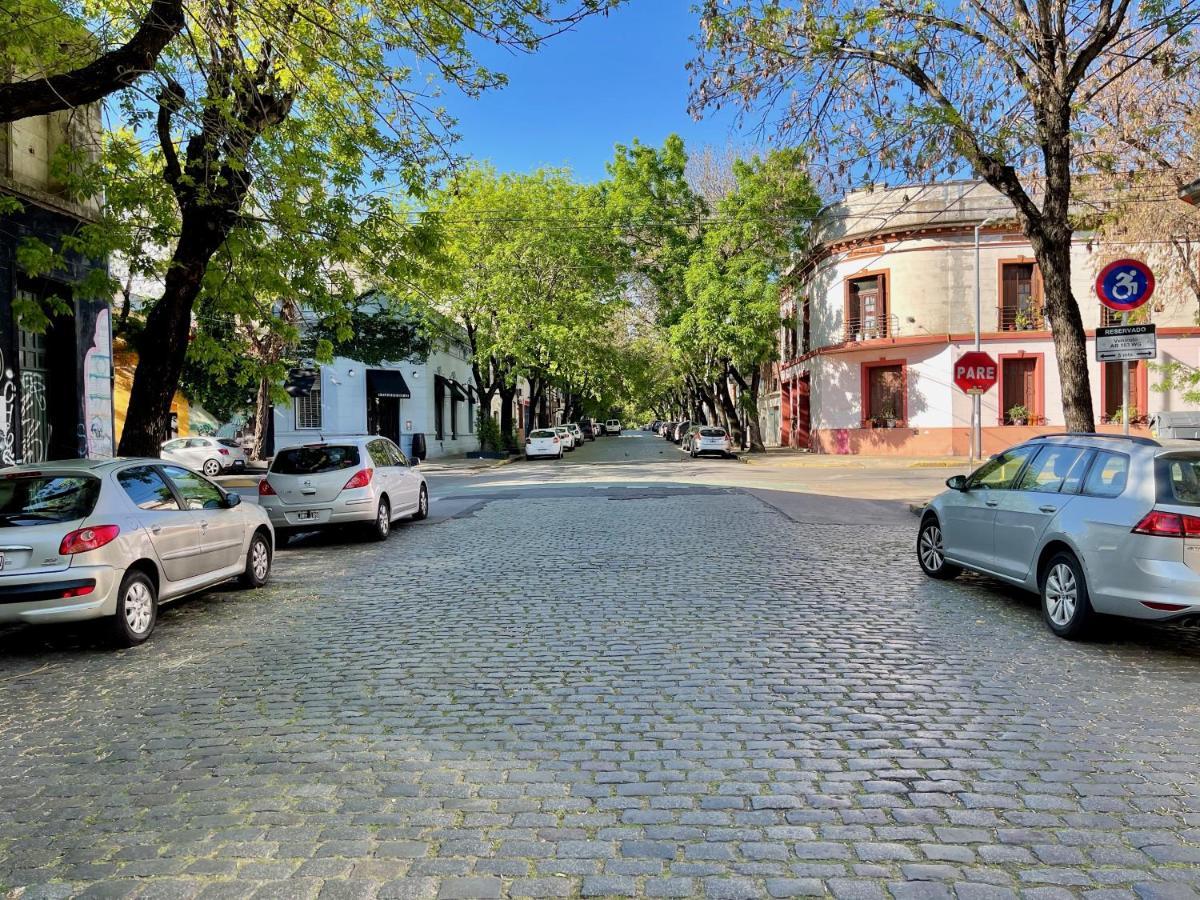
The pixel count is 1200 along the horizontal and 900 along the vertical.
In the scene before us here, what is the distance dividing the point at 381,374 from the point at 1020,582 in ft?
102

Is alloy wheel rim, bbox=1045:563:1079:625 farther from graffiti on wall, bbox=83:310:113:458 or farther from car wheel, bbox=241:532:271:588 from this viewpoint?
graffiti on wall, bbox=83:310:113:458

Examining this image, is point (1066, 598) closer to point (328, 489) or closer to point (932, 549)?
point (932, 549)

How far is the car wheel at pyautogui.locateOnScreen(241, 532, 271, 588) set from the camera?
9039mm

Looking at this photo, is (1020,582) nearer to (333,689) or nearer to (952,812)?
(952,812)

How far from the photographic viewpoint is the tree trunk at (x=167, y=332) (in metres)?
11.2

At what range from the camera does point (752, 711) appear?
492 cm

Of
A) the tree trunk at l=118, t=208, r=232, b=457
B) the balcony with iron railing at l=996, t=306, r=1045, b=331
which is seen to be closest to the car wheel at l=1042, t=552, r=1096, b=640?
the tree trunk at l=118, t=208, r=232, b=457

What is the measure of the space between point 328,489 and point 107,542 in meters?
5.86

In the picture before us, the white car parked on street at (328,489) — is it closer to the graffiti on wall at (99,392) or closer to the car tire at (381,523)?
the car tire at (381,523)

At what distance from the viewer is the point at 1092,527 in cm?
629

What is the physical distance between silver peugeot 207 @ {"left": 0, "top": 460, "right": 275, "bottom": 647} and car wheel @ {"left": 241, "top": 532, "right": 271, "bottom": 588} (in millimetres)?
597

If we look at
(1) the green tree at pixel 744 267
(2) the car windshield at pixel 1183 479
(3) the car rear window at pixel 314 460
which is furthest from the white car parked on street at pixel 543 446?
(2) the car windshield at pixel 1183 479

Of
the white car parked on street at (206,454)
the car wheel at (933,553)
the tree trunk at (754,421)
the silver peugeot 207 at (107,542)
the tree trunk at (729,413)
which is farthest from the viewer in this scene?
the tree trunk at (729,413)

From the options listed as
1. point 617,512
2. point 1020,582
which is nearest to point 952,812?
point 1020,582
